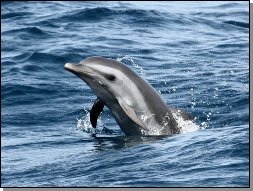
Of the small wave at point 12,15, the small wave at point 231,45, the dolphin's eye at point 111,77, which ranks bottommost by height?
the small wave at point 231,45

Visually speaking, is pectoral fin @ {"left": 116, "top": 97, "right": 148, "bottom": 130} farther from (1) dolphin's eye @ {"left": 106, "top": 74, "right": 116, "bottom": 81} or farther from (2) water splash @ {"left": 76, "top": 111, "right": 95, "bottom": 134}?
(2) water splash @ {"left": 76, "top": 111, "right": 95, "bottom": 134}

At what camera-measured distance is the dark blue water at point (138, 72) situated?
35.4 ft

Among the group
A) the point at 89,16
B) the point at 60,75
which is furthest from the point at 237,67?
the point at 89,16

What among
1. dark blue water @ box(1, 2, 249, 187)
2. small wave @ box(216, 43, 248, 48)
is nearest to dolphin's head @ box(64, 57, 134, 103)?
dark blue water @ box(1, 2, 249, 187)

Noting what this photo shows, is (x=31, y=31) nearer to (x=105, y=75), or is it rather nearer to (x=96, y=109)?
(x=96, y=109)

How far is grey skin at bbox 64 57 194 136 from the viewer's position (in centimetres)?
1296

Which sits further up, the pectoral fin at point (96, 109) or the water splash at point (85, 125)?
the pectoral fin at point (96, 109)

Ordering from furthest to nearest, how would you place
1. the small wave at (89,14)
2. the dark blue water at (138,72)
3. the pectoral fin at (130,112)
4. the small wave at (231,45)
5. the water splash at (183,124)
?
the small wave at (89,14)
the small wave at (231,45)
the water splash at (183,124)
the pectoral fin at (130,112)
the dark blue water at (138,72)

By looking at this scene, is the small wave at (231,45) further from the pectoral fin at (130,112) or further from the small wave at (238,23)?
the pectoral fin at (130,112)

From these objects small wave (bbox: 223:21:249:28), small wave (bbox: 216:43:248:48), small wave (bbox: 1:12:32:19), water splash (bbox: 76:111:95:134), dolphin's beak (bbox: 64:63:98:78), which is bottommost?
water splash (bbox: 76:111:95:134)

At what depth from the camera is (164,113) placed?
43.4 ft

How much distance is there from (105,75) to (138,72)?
266 inches

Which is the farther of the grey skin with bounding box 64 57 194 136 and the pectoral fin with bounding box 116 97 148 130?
the grey skin with bounding box 64 57 194 136

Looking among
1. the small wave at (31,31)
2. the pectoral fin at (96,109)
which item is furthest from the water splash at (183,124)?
the small wave at (31,31)
